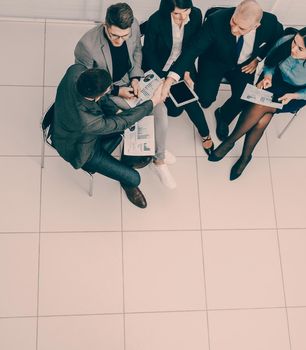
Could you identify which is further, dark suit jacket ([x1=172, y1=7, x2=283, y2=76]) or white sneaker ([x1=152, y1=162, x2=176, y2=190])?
white sneaker ([x1=152, y1=162, x2=176, y2=190])

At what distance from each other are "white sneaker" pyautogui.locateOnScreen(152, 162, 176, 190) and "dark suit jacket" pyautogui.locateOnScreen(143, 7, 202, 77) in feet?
2.20

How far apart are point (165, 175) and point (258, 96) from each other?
35.0 inches

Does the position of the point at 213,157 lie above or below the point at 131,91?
below

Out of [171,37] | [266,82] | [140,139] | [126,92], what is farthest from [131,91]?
[266,82]

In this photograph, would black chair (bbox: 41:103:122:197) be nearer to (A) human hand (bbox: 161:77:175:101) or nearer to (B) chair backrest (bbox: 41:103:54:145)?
(B) chair backrest (bbox: 41:103:54:145)

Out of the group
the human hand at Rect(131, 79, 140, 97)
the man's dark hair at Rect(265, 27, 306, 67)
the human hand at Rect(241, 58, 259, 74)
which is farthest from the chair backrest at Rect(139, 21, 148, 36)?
the man's dark hair at Rect(265, 27, 306, 67)

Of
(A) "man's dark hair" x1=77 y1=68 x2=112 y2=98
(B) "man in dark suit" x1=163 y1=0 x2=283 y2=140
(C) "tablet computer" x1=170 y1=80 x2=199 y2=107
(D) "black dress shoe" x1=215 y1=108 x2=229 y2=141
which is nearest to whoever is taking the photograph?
(A) "man's dark hair" x1=77 y1=68 x2=112 y2=98

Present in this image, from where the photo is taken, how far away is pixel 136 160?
3338 millimetres

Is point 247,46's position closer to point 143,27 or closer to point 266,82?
point 266,82

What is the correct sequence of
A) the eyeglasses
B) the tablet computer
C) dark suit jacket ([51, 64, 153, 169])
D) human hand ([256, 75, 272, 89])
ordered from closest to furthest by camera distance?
1. dark suit jacket ([51, 64, 153, 169])
2. the eyeglasses
3. the tablet computer
4. human hand ([256, 75, 272, 89])

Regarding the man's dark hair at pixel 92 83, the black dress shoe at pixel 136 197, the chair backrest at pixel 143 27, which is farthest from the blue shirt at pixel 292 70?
the man's dark hair at pixel 92 83

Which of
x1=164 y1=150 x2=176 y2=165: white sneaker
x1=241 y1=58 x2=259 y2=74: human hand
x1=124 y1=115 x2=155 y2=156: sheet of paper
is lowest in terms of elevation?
Result: x1=164 y1=150 x2=176 y2=165: white sneaker

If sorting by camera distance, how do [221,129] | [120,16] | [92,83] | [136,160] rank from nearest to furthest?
[92,83] < [120,16] < [136,160] < [221,129]

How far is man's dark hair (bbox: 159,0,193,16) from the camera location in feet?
9.11
